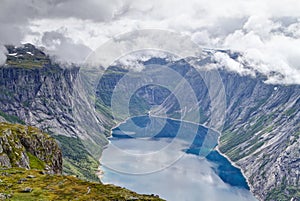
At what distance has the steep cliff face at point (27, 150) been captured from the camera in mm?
116625

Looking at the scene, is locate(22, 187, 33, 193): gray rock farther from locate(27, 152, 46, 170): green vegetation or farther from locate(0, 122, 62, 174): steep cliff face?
locate(27, 152, 46, 170): green vegetation

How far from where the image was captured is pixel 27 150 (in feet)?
436

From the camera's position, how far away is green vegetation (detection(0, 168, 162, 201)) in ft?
257

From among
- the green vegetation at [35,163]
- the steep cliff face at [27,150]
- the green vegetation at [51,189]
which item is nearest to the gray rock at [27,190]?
the green vegetation at [51,189]

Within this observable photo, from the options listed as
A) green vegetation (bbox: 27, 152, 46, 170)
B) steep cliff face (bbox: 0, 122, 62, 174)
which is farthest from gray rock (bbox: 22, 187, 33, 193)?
green vegetation (bbox: 27, 152, 46, 170)

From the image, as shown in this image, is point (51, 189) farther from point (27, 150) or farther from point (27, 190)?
point (27, 150)

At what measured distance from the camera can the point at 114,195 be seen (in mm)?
84250

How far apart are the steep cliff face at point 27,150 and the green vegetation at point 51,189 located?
16310 millimetres

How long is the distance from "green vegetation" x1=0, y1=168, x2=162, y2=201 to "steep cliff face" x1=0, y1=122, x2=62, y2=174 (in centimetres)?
1631

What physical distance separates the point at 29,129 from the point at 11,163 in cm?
3475

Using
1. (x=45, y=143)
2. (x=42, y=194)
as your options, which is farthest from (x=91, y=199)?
(x=45, y=143)

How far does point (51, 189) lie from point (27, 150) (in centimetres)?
5200

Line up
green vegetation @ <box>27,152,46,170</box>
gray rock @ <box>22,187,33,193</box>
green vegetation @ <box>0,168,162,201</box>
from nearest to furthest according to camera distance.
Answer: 1. green vegetation @ <box>0,168,162,201</box>
2. gray rock @ <box>22,187,33,193</box>
3. green vegetation @ <box>27,152,46,170</box>

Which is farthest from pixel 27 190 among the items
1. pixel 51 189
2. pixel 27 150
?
pixel 27 150
